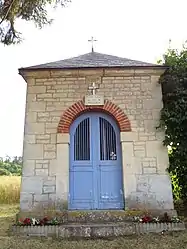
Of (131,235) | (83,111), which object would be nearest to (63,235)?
(131,235)

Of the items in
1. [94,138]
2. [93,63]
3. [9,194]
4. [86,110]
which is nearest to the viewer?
[94,138]

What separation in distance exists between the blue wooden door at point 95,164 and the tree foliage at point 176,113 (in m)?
1.29

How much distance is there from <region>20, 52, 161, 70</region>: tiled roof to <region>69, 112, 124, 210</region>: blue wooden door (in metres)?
1.34

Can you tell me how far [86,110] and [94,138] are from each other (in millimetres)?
755

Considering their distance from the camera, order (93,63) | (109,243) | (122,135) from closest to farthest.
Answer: (109,243)
(122,135)
(93,63)

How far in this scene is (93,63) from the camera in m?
7.37

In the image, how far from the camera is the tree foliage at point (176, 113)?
6.59 meters

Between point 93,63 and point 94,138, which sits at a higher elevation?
point 93,63

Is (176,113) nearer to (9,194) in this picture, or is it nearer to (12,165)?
(9,194)

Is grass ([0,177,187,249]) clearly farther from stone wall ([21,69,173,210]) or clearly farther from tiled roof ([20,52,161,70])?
tiled roof ([20,52,161,70])

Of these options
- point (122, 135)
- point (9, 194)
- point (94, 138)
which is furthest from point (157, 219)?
point (9, 194)

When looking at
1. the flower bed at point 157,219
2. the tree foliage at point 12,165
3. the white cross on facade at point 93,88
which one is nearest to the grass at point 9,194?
the white cross on facade at point 93,88

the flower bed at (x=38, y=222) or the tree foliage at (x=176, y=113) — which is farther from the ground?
the tree foliage at (x=176, y=113)

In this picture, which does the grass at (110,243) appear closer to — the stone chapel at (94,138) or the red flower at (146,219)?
the red flower at (146,219)
